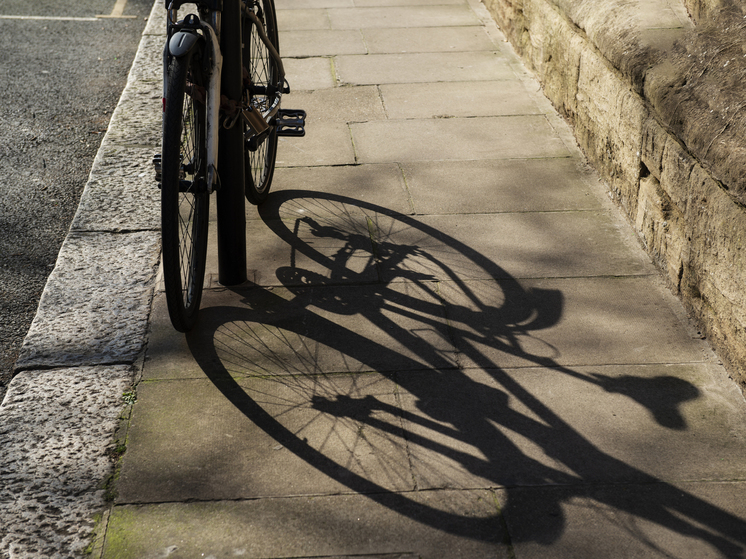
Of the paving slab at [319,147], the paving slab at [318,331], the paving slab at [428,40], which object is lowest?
the paving slab at [318,331]

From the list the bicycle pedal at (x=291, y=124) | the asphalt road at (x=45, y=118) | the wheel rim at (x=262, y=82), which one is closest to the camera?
the asphalt road at (x=45, y=118)

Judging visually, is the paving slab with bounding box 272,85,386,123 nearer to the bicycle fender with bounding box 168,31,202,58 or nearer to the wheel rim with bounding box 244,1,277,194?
the wheel rim with bounding box 244,1,277,194

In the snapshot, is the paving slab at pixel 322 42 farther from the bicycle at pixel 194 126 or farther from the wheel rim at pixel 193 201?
the wheel rim at pixel 193 201

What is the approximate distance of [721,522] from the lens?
2.23 meters

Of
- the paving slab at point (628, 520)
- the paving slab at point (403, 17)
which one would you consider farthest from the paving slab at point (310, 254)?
the paving slab at point (403, 17)

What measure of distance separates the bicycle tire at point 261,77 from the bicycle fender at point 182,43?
91 cm

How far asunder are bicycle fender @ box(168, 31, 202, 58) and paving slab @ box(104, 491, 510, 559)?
1.49m

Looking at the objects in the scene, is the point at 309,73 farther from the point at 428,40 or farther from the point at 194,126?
the point at 194,126

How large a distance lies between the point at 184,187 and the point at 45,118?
3157 millimetres

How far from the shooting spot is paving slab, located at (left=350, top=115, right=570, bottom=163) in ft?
15.1

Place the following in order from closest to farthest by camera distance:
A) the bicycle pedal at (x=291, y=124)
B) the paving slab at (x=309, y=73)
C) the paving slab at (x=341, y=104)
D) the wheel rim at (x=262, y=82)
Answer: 1. the bicycle pedal at (x=291, y=124)
2. the wheel rim at (x=262, y=82)
3. the paving slab at (x=341, y=104)
4. the paving slab at (x=309, y=73)

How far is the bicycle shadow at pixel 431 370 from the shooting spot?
2.32m

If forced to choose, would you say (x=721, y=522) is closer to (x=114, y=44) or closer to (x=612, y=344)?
(x=612, y=344)

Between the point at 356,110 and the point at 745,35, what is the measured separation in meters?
2.77
